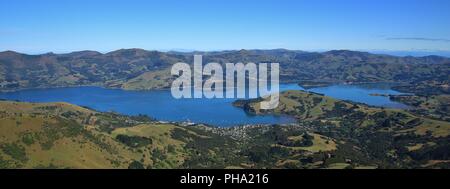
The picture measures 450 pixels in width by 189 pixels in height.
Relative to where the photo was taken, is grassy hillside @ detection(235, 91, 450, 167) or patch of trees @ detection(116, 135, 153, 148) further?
grassy hillside @ detection(235, 91, 450, 167)

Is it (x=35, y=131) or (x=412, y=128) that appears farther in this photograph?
(x=412, y=128)

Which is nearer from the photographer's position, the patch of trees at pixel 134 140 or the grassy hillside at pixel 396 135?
the patch of trees at pixel 134 140

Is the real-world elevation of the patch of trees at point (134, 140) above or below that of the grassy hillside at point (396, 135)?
above

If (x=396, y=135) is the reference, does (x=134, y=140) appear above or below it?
above

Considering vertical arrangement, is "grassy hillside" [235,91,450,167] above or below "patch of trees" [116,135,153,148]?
below

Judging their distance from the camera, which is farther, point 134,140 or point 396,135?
point 396,135
